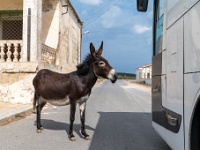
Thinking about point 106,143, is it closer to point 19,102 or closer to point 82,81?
point 82,81

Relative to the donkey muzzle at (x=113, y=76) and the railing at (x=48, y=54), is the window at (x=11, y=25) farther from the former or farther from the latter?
the donkey muzzle at (x=113, y=76)

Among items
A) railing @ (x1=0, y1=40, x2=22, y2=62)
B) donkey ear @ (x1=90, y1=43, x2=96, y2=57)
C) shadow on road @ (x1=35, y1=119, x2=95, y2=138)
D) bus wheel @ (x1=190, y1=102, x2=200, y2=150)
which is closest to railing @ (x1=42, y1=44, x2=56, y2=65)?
railing @ (x1=0, y1=40, x2=22, y2=62)

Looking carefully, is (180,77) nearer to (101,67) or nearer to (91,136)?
(101,67)

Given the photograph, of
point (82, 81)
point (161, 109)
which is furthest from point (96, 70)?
point (161, 109)

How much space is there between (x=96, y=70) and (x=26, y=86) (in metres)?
6.12

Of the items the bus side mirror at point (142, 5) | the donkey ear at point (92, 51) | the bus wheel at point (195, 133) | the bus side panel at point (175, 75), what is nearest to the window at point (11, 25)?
the donkey ear at point (92, 51)

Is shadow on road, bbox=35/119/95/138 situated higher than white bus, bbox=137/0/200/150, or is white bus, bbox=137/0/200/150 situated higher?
white bus, bbox=137/0/200/150

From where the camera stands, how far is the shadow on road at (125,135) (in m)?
5.32

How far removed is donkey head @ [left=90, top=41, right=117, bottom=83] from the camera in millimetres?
5615

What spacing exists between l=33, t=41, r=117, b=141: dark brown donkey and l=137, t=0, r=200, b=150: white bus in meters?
1.64

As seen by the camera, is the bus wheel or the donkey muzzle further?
the donkey muzzle

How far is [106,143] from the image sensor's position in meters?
5.50

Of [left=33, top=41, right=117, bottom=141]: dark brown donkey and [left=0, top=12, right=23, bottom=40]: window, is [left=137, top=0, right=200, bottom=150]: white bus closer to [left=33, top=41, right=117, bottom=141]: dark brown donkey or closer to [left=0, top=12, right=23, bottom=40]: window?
[left=33, top=41, right=117, bottom=141]: dark brown donkey

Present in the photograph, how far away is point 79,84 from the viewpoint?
19.3 ft
